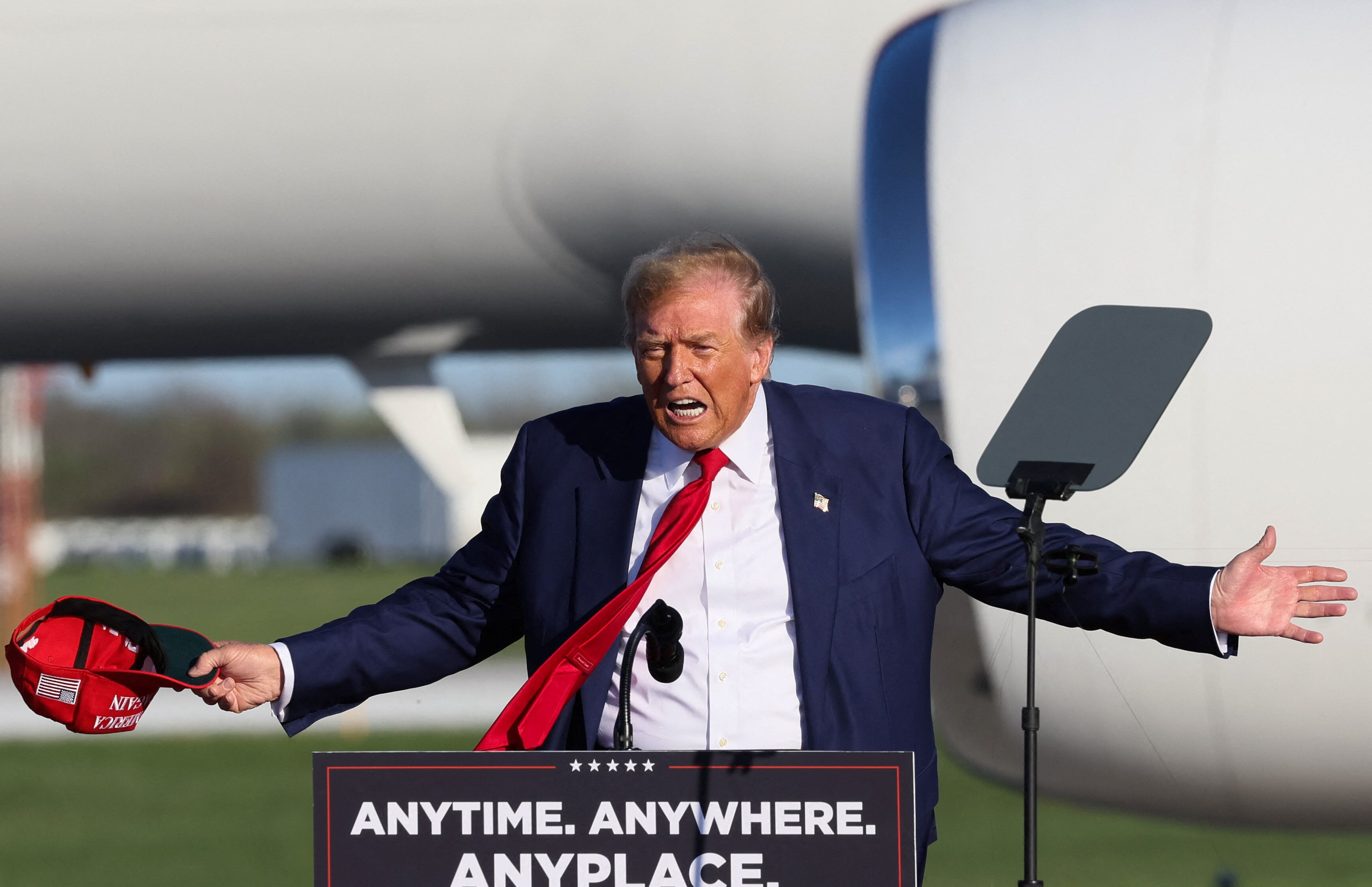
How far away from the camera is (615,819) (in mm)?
1799

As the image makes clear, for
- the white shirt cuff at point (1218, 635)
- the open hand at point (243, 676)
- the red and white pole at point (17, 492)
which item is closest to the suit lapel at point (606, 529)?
the open hand at point (243, 676)

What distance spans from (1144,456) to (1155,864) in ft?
11.2

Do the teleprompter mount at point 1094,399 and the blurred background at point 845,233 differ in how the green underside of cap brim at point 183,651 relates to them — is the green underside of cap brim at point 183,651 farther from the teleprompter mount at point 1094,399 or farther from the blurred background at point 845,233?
the blurred background at point 845,233

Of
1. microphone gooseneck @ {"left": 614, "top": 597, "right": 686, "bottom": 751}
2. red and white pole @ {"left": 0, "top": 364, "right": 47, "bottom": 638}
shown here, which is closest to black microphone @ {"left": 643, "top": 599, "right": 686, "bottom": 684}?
microphone gooseneck @ {"left": 614, "top": 597, "right": 686, "bottom": 751}

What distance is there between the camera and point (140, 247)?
441 cm

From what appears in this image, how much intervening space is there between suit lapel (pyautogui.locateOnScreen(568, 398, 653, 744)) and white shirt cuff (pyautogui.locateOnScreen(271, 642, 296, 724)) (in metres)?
0.37

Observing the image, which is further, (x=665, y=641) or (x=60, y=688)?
(x=60, y=688)

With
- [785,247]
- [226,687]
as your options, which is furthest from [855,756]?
[785,247]

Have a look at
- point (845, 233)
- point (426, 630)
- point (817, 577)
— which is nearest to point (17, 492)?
point (845, 233)

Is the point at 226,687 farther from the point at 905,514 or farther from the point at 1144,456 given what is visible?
the point at 1144,456

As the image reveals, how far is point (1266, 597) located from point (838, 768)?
2.05 feet

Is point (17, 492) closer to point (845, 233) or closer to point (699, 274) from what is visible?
point (845, 233)

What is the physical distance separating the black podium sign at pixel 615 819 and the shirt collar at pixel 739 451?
481 millimetres

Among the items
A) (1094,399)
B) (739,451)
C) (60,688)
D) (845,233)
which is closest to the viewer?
(60,688)
